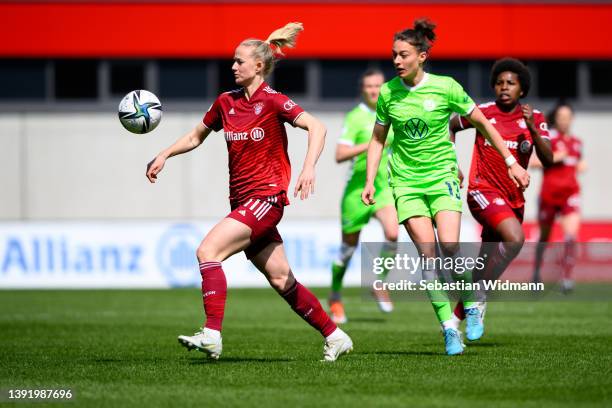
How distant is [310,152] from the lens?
→ 8.37 metres

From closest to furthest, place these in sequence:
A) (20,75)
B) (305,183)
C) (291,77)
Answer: (305,183) < (20,75) < (291,77)

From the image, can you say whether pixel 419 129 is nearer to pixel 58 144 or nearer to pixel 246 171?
pixel 246 171

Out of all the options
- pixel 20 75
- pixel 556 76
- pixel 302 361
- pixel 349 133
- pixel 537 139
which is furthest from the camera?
pixel 556 76

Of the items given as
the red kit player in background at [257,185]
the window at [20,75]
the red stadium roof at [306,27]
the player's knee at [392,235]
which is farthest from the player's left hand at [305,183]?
the window at [20,75]

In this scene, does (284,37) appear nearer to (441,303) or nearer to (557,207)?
(441,303)

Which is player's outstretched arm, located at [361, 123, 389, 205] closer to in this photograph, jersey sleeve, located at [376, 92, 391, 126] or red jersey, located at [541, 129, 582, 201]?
jersey sleeve, located at [376, 92, 391, 126]

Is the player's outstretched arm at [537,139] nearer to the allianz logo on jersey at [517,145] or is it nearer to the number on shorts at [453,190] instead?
the allianz logo on jersey at [517,145]

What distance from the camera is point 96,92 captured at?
26.3 m

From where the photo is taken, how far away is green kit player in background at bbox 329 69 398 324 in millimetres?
13477

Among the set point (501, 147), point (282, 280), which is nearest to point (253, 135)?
point (282, 280)

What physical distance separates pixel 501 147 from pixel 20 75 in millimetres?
19028

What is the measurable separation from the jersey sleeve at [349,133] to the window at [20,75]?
14.3 metres

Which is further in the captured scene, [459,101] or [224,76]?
[224,76]

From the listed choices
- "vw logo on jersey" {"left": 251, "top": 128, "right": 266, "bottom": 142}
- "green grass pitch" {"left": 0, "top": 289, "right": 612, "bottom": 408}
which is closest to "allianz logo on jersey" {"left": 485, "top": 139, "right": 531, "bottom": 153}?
"green grass pitch" {"left": 0, "top": 289, "right": 612, "bottom": 408}
